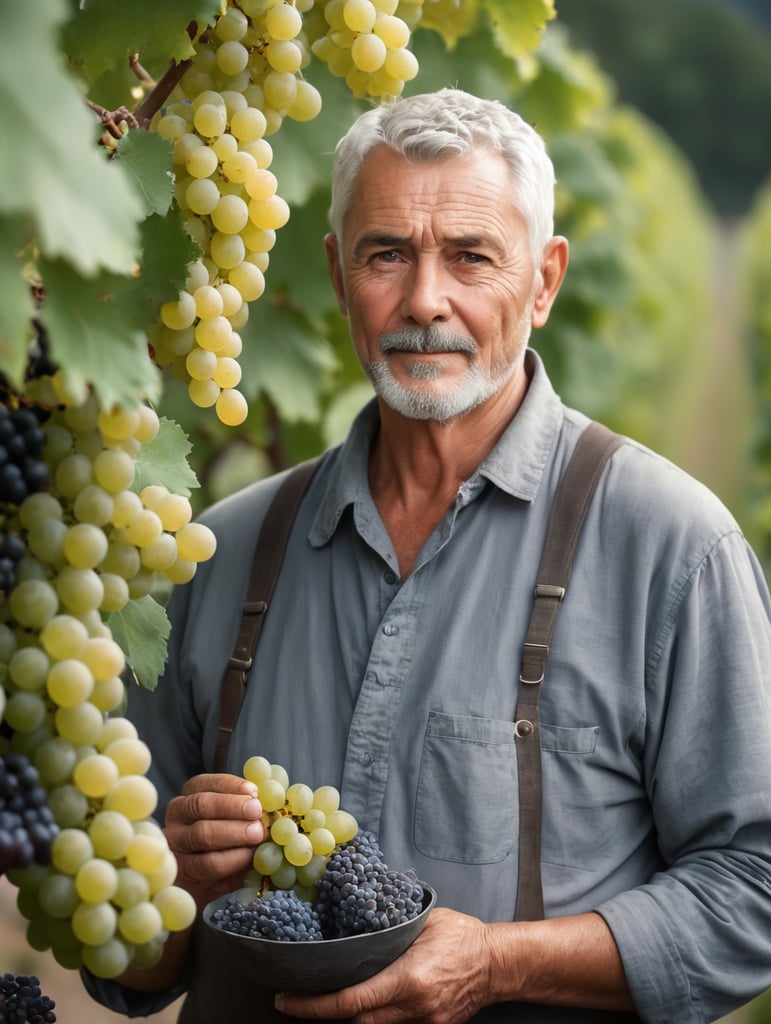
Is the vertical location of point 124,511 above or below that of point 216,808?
above

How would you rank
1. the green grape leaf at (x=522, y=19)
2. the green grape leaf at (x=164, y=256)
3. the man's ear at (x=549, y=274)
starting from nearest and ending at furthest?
the green grape leaf at (x=164, y=256) < the green grape leaf at (x=522, y=19) < the man's ear at (x=549, y=274)

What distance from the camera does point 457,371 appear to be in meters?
2.24

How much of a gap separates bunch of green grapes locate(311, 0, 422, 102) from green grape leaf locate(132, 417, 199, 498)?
1.76 feet

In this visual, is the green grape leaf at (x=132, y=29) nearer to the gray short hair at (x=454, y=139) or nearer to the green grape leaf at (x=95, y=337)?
the green grape leaf at (x=95, y=337)

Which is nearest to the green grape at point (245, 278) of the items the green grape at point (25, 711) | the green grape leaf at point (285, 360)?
the green grape at point (25, 711)

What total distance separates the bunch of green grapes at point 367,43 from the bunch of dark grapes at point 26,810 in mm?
962

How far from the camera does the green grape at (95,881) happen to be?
1.11 metres

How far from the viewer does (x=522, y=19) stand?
2.15 meters

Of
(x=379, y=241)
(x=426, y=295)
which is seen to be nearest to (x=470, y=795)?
(x=426, y=295)

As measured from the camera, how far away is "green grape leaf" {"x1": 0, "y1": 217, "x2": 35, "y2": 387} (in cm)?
94

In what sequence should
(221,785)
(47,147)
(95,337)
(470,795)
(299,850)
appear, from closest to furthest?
(47,147) → (95,337) → (299,850) → (221,785) → (470,795)

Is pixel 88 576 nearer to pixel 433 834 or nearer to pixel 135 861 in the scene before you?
pixel 135 861

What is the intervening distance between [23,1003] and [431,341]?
1.23m

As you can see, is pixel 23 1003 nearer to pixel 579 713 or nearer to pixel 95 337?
pixel 95 337
